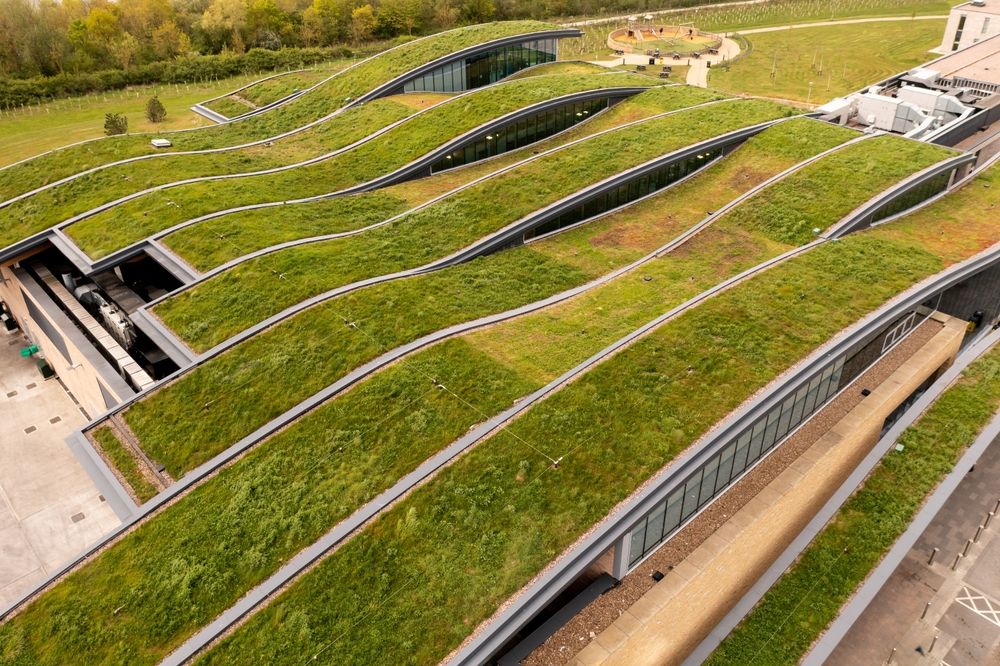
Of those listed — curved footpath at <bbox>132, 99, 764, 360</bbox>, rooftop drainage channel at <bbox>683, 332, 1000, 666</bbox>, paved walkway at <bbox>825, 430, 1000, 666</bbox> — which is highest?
curved footpath at <bbox>132, 99, 764, 360</bbox>

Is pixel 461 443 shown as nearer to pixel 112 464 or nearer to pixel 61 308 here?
pixel 112 464

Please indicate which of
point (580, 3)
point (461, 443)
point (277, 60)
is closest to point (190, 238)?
point (461, 443)

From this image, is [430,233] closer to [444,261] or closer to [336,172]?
[444,261]

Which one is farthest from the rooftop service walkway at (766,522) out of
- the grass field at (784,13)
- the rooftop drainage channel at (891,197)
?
the grass field at (784,13)

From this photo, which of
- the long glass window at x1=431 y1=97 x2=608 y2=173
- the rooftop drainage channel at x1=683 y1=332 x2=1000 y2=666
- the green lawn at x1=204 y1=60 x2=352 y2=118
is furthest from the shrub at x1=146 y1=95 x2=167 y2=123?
the rooftop drainage channel at x1=683 y1=332 x2=1000 y2=666

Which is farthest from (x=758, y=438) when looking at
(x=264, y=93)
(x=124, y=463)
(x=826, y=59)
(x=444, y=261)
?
(x=826, y=59)

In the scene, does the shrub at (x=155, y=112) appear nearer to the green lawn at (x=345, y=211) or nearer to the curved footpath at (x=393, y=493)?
the green lawn at (x=345, y=211)

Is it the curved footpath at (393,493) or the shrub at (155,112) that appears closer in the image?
the curved footpath at (393,493)

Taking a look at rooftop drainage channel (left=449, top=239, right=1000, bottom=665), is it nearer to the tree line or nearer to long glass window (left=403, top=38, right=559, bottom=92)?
long glass window (left=403, top=38, right=559, bottom=92)
